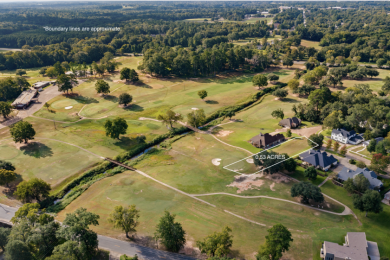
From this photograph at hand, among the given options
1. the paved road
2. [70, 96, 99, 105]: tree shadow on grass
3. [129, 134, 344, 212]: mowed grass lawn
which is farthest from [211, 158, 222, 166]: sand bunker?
[70, 96, 99, 105]: tree shadow on grass

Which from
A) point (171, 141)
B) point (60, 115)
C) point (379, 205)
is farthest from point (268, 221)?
point (60, 115)

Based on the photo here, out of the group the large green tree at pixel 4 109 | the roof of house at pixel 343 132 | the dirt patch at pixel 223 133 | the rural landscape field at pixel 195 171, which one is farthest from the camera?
the large green tree at pixel 4 109

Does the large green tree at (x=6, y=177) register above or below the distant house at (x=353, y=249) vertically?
Answer: above

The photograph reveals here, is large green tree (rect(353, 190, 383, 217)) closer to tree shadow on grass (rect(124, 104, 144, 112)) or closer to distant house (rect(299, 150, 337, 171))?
distant house (rect(299, 150, 337, 171))

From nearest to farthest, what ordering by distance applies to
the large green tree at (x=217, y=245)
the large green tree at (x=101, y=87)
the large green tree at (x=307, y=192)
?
the large green tree at (x=217, y=245), the large green tree at (x=307, y=192), the large green tree at (x=101, y=87)

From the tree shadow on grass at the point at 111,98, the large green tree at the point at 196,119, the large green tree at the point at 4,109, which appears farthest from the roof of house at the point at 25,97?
the large green tree at the point at 196,119

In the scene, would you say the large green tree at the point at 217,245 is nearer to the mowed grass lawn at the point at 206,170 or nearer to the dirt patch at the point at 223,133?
the mowed grass lawn at the point at 206,170
